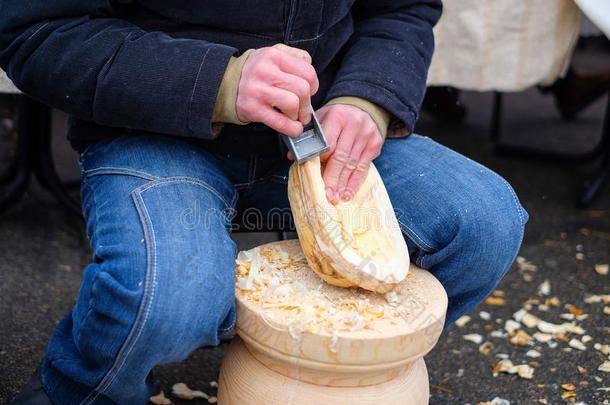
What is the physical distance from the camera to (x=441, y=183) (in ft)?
4.46

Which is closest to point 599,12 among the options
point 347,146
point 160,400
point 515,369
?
point 515,369

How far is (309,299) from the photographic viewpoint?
45.3 inches

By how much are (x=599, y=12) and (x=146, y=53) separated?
1309 mm

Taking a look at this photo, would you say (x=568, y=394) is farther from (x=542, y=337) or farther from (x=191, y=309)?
(x=191, y=309)

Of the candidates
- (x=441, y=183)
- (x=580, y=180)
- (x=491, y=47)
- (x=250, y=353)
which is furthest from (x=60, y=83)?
(x=580, y=180)

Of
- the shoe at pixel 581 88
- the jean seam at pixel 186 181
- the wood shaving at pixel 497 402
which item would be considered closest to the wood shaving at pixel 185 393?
the jean seam at pixel 186 181

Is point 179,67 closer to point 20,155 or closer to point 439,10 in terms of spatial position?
point 439,10

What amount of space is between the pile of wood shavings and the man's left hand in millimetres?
140

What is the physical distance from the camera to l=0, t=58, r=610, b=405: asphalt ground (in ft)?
5.42

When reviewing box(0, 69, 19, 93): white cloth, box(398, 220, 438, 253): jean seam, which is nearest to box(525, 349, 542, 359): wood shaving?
box(398, 220, 438, 253): jean seam

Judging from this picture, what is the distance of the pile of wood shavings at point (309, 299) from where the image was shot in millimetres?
1095

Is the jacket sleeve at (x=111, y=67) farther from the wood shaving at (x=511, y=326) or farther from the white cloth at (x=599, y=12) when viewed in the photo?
the white cloth at (x=599, y=12)

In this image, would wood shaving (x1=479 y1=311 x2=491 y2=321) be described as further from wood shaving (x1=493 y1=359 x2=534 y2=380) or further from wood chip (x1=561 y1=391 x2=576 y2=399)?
wood chip (x1=561 y1=391 x2=576 y2=399)

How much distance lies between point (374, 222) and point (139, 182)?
1.24 feet
